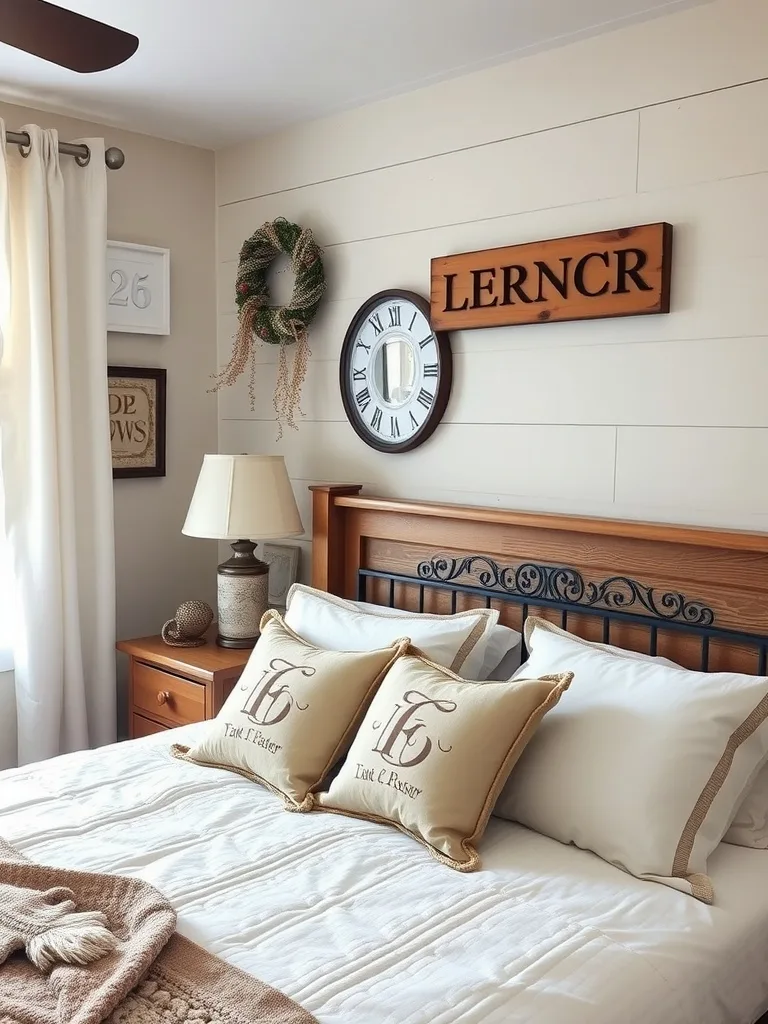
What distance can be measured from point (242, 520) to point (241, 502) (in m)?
0.06

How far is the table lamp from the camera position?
118 inches

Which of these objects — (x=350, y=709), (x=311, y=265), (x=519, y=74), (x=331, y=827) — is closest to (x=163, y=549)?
(x=311, y=265)

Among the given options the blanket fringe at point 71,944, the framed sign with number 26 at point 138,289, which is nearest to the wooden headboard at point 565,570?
the framed sign with number 26 at point 138,289

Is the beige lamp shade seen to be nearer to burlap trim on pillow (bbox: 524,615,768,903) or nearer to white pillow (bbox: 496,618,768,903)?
white pillow (bbox: 496,618,768,903)

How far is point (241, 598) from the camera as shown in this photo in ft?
10.2

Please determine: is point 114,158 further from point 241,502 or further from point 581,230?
point 581,230

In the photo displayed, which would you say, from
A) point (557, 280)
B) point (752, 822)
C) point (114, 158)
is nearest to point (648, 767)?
point (752, 822)

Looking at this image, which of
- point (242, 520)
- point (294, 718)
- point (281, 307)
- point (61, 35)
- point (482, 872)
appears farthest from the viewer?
point (281, 307)

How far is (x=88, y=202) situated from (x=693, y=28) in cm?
191

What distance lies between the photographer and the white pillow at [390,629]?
2.46 m

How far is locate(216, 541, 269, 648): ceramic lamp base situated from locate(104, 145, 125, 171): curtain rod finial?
51.8 inches

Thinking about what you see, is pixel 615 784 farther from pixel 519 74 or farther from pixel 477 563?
pixel 519 74

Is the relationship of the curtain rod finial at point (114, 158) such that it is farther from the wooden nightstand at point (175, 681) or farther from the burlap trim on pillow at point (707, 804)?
the burlap trim on pillow at point (707, 804)

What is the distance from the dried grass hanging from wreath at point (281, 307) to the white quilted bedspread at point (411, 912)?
1586 mm
